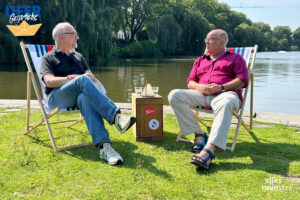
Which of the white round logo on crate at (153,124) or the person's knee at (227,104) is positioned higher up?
the person's knee at (227,104)

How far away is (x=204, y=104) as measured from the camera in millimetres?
3123

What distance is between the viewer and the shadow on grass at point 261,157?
8.22 feet

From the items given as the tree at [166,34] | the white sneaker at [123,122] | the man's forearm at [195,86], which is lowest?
the white sneaker at [123,122]

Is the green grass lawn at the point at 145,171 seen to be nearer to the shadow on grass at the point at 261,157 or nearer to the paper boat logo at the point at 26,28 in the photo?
the shadow on grass at the point at 261,157

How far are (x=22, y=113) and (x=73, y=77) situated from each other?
187 centimetres

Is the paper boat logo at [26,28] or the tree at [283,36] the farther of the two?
the tree at [283,36]

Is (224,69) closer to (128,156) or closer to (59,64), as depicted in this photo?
(128,156)

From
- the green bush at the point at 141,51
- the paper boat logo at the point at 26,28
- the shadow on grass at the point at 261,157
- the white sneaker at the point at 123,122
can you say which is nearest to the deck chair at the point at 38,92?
Answer: the white sneaker at the point at 123,122

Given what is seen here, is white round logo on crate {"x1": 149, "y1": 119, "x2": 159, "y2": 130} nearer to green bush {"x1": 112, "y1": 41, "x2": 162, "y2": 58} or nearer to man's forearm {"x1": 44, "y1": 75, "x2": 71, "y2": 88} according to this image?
man's forearm {"x1": 44, "y1": 75, "x2": 71, "y2": 88}

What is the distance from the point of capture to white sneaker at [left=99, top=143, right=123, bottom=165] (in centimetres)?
255

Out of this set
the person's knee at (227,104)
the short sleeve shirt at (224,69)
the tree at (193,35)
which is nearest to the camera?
the person's knee at (227,104)

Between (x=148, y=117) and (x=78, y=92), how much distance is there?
2.60ft

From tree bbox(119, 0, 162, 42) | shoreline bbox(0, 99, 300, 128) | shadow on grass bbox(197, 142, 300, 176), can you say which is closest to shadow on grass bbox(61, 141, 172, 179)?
shadow on grass bbox(197, 142, 300, 176)

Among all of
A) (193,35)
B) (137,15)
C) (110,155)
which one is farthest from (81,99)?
(137,15)
